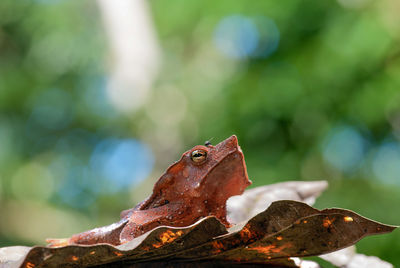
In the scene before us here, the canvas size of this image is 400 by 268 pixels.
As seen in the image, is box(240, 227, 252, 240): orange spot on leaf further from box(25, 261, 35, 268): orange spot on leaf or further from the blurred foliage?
the blurred foliage

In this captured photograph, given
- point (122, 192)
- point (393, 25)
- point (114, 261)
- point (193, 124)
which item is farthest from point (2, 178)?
point (114, 261)

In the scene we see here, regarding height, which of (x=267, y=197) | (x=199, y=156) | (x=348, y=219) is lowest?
(x=348, y=219)

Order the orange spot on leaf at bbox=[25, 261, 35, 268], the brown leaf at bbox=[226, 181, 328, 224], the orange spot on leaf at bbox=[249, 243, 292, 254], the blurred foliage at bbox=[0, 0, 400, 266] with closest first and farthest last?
the orange spot on leaf at bbox=[25, 261, 35, 268]
the orange spot on leaf at bbox=[249, 243, 292, 254]
the brown leaf at bbox=[226, 181, 328, 224]
the blurred foliage at bbox=[0, 0, 400, 266]

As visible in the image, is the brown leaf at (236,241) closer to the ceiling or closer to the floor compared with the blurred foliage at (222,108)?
closer to the floor

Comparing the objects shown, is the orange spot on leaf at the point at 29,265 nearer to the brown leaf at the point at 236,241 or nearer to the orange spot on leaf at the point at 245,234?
the brown leaf at the point at 236,241

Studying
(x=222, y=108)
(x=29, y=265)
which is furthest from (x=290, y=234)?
(x=222, y=108)

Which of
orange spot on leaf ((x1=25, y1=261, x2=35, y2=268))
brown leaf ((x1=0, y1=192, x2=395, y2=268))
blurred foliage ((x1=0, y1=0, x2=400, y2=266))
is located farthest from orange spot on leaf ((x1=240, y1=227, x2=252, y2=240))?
blurred foliage ((x1=0, y1=0, x2=400, y2=266))

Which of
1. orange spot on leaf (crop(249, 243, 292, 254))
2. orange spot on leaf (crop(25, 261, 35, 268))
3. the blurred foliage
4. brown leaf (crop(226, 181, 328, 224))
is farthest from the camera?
the blurred foliage

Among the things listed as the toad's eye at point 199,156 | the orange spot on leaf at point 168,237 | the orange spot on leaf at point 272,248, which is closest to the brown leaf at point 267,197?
the toad's eye at point 199,156

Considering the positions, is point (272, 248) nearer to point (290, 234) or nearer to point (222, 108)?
point (290, 234)

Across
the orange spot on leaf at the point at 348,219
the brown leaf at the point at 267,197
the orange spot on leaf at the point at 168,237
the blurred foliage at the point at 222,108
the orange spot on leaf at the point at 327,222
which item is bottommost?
the orange spot on leaf at the point at 348,219

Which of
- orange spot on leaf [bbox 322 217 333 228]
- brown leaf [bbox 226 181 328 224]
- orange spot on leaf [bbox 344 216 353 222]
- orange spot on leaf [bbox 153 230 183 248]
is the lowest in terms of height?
orange spot on leaf [bbox 344 216 353 222]
